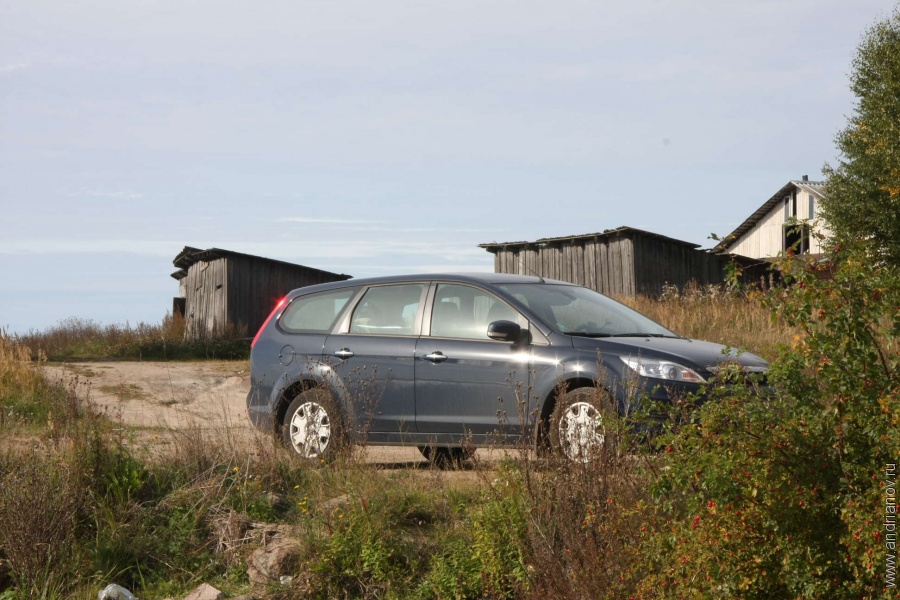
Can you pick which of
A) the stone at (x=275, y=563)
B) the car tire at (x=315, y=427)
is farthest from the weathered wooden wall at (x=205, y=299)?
the stone at (x=275, y=563)

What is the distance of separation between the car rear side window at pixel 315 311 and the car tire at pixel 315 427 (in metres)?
0.88

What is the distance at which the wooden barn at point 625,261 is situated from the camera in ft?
103

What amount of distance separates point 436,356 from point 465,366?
0.30 m

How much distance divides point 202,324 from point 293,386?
24.6 m

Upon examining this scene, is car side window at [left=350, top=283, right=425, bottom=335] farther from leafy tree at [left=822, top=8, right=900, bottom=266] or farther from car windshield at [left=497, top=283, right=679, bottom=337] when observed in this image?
leafy tree at [left=822, top=8, right=900, bottom=266]

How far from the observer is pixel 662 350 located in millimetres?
7625

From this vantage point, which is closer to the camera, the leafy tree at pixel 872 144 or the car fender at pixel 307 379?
the car fender at pixel 307 379

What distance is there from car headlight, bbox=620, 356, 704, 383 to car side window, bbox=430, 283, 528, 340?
1.05m

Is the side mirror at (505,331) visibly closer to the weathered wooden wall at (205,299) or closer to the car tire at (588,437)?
the car tire at (588,437)

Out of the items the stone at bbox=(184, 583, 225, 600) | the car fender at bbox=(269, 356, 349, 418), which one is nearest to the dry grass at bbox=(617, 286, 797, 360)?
the car fender at bbox=(269, 356, 349, 418)

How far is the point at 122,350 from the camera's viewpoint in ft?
89.7

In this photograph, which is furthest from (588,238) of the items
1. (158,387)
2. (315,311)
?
(315,311)

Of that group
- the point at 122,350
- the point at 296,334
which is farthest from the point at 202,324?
the point at 296,334

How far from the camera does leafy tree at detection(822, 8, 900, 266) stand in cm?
3488
